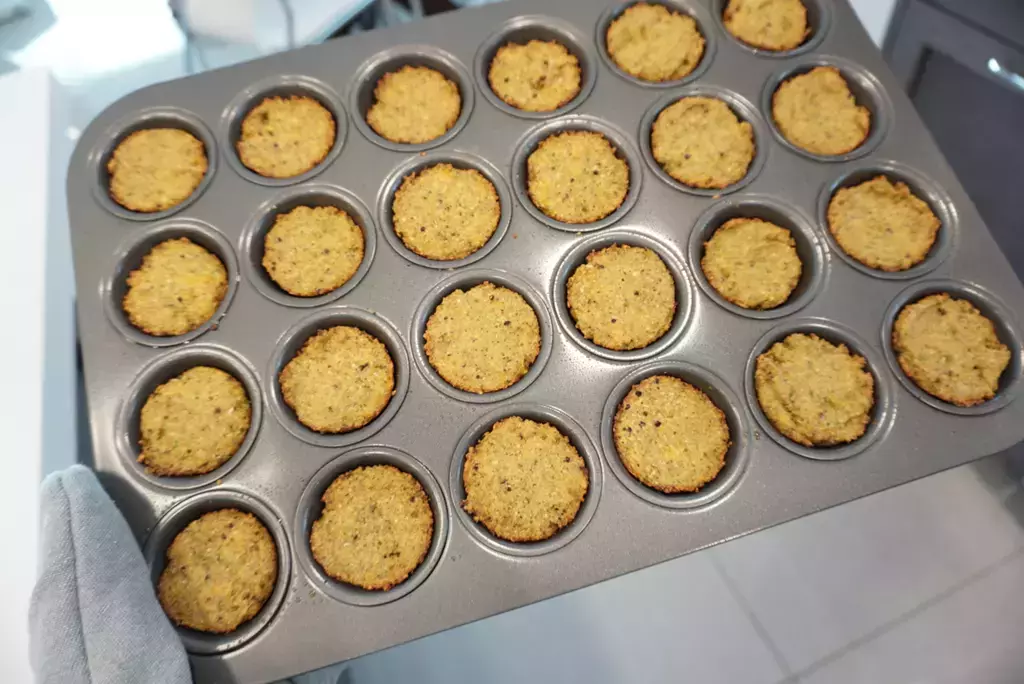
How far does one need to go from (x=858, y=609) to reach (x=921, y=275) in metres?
0.94

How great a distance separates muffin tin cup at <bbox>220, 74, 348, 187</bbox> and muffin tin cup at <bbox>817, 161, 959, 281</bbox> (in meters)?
0.99

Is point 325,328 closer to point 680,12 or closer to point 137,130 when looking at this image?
point 137,130

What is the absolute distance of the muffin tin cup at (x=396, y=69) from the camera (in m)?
1.39

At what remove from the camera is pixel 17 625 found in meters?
1.15

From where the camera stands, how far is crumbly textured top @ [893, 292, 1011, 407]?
1229 millimetres

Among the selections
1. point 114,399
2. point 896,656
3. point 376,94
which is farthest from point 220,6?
point 896,656

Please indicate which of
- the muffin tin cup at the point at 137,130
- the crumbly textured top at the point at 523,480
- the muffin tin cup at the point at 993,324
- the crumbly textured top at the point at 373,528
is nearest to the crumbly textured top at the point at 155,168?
the muffin tin cup at the point at 137,130

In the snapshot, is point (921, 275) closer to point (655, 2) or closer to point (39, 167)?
point (655, 2)

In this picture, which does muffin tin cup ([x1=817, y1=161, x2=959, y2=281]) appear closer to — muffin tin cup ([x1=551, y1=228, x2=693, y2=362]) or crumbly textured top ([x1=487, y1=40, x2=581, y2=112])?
muffin tin cup ([x1=551, y1=228, x2=693, y2=362])

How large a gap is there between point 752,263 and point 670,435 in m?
0.39

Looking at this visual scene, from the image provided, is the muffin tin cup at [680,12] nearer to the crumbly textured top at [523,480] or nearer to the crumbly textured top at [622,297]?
the crumbly textured top at [622,297]

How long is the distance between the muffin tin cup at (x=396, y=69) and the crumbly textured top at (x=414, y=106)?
1 centimetres

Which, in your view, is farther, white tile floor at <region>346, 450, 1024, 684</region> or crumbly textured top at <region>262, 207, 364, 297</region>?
white tile floor at <region>346, 450, 1024, 684</region>

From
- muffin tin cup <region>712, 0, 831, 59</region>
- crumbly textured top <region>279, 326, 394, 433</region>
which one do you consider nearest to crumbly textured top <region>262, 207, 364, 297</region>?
crumbly textured top <region>279, 326, 394, 433</region>
